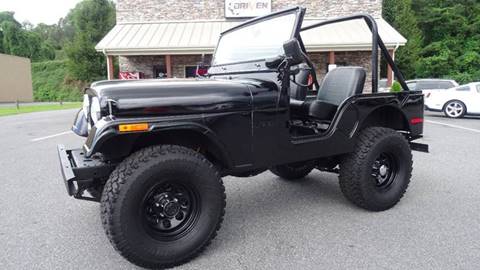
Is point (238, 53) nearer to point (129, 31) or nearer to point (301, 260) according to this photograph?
point (301, 260)

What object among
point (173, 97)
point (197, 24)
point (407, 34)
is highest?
point (407, 34)

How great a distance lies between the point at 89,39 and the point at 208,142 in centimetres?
3666

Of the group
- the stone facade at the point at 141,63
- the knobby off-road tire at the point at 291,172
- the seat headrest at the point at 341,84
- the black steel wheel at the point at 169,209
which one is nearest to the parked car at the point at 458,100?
the knobby off-road tire at the point at 291,172

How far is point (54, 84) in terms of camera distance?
38.6m

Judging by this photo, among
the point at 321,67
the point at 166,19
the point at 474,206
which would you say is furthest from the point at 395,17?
the point at 474,206

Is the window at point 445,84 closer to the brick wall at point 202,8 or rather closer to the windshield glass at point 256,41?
the brick wall at point 202,8

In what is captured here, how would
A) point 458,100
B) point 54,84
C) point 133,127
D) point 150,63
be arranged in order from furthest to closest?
point 54,84 < point 150,63 < point 458,100 < point 133,127

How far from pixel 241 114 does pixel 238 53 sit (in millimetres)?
1116

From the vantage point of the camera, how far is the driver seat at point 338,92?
3525 millimetres

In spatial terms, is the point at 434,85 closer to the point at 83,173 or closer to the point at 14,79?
the point at 83,173

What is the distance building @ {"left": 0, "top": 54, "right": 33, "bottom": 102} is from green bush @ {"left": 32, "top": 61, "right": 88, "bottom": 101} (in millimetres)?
2013

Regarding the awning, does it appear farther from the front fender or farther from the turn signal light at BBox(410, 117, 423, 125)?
the front fender

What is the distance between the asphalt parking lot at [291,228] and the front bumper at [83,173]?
55 centimetres

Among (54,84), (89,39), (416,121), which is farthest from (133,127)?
(54,84)
